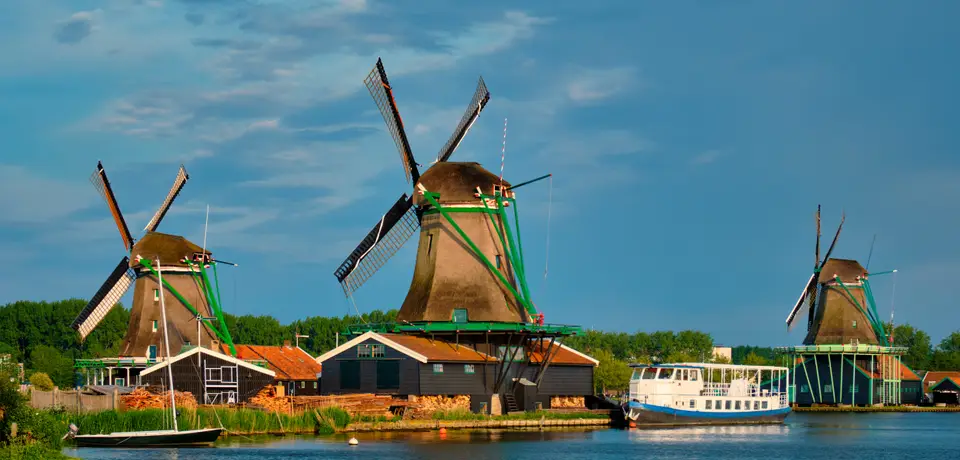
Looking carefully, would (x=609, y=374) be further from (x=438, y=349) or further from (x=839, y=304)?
(x=438, y=349)

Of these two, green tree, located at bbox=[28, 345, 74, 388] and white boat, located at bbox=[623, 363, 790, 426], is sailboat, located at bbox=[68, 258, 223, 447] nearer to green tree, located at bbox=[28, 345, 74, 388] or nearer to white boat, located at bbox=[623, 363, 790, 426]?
white boat, located at bbox=[623, 363, 790, 426]

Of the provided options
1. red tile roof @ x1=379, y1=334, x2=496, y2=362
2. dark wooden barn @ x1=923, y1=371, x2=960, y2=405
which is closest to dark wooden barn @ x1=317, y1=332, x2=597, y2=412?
red tile roof @ x1=379, y1=334, x2=496, y2=362

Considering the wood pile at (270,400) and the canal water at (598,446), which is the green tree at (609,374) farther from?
the wood pile at (270,400)

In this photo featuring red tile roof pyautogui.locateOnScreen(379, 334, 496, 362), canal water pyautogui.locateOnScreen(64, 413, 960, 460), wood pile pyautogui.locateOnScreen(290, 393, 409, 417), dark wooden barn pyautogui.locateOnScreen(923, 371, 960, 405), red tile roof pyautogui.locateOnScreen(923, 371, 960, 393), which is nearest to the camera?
canal water pyautogui.locateOnScreen(64, 413, 960, 460)

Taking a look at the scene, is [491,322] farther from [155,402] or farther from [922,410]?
[922,410]

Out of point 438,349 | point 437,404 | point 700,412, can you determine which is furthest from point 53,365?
point 700,412

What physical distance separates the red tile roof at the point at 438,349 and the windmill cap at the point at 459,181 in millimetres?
7335

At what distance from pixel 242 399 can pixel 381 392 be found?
6.86m

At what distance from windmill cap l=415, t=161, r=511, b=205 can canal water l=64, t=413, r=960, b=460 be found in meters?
12.7

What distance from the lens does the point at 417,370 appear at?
61000mm

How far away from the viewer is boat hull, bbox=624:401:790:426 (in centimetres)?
6688

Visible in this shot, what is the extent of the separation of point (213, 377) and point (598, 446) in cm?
2017

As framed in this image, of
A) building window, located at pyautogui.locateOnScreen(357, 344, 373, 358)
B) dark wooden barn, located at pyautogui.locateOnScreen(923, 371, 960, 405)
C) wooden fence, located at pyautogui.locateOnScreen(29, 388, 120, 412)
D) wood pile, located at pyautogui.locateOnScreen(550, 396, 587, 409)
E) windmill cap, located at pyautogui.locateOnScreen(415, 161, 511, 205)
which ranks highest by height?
windmill cap, located at pyautogui.locateOnScreen(415, 161, 511, 205)

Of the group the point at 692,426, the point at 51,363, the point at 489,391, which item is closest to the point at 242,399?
the point at 489,391
